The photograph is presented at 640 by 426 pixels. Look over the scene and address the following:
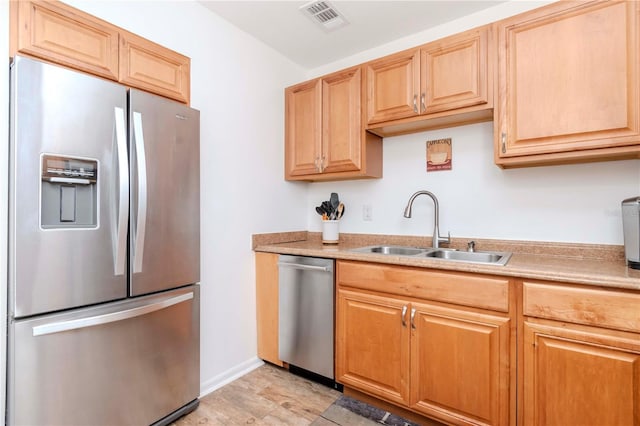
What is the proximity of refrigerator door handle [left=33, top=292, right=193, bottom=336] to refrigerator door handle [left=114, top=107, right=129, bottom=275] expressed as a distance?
0.65 ft

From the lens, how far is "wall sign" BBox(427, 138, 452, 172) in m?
2.27

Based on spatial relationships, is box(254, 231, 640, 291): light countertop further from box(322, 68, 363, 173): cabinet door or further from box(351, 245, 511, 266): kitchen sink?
box(322, 68, 363, 173): cabinet door

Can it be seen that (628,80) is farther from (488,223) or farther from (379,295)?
→ (379,295)

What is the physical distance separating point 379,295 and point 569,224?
1.20m

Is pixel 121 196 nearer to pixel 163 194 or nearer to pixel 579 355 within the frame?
pixel 163 194

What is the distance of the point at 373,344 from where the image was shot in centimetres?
185

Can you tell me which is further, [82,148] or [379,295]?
[379,295]

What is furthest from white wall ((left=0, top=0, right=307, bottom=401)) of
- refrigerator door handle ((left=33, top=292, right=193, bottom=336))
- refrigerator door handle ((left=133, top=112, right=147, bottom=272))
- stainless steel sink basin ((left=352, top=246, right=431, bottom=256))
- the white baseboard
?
stainless steel sink basin ((left=352, top=246, right=431, bottom=256))

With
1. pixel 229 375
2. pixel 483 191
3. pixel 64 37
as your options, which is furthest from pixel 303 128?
pixel 229 375

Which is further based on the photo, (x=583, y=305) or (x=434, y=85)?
(x=434, y=85)

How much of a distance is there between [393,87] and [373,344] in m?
1.66

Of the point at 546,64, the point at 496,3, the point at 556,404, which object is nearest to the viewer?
the point at 556,404

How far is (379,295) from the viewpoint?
6.03ft

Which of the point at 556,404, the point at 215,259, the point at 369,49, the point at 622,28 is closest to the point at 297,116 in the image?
the point at 369,49
